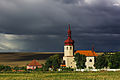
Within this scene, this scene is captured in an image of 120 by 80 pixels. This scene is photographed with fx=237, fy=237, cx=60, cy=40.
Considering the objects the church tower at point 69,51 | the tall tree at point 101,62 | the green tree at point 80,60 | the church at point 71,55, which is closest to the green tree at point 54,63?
the green tree at point 80,60

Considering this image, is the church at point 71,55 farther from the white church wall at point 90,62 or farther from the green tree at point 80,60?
the green tree at point 80,60

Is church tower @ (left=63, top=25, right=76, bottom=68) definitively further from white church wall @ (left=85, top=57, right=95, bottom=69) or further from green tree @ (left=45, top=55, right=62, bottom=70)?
green tree @ (left=45, top=55, right=62, bottom=70)

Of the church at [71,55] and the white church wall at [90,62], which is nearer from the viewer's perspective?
the white church wall at [90,62]

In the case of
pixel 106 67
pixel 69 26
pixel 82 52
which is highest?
pixel 69 26

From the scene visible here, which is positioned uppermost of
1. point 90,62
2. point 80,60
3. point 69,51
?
point 69,51

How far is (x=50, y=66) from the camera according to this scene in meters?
112

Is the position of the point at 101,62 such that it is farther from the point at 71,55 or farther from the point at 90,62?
the point at 71,55

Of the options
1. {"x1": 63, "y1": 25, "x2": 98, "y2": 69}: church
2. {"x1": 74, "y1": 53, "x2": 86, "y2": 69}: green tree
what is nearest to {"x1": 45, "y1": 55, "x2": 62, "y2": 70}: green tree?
{"x1": 74, "y1": 53, "x2": 86, "y2": 69}: green tree

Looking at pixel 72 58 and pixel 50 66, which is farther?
pixel 72 58

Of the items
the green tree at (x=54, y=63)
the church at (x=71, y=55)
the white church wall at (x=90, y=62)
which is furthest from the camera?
the church at (x=71, y=55)

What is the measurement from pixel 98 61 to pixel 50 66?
74.1ft

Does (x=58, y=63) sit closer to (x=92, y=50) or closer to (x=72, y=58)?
(x=72, y=58)

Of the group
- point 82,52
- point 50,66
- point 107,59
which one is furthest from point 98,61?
point 50,66

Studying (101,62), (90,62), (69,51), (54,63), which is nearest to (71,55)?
(69,51)
